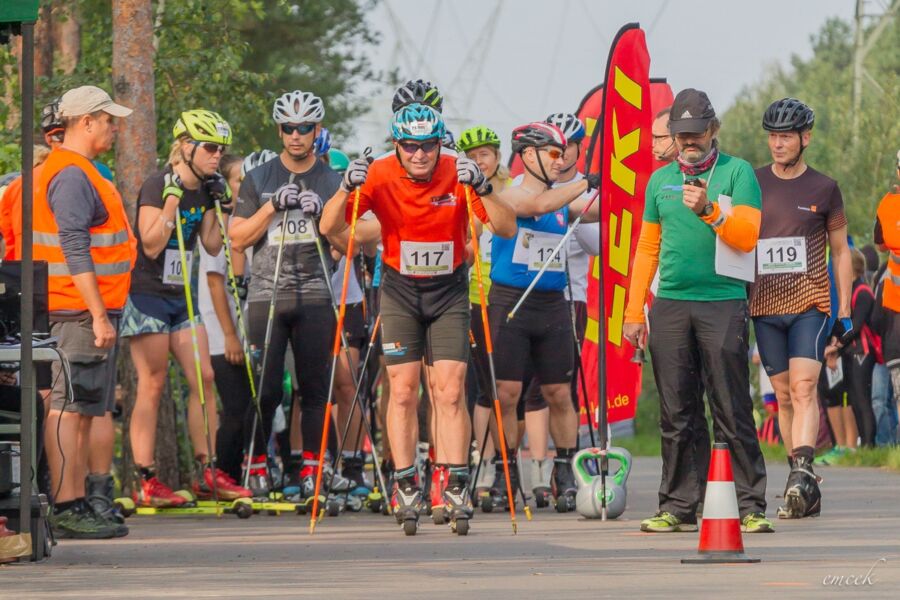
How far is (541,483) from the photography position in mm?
14117

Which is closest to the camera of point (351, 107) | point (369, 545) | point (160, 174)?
point (369, 545)

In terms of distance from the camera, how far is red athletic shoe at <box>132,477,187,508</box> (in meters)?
13.6

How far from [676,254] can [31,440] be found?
3617 mm

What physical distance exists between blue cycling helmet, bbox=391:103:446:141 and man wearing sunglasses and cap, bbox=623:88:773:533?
47.8 inches

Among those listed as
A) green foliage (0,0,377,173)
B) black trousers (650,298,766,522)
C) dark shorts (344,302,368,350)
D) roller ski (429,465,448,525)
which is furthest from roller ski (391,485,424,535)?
green foliage (0,0,377,173)

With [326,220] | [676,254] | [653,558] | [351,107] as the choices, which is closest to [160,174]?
[326,220]

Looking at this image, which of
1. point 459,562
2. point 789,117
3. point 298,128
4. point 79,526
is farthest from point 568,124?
point 459,562

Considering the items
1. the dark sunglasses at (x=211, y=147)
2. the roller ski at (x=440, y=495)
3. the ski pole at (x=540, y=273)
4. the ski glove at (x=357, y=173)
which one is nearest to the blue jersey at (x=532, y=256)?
the ski pole at (x=540, y=273)

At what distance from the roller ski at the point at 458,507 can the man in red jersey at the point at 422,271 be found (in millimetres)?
11

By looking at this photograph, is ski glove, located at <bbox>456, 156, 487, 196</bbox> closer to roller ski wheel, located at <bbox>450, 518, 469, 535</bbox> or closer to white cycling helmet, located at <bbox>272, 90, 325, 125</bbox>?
roller ski wheel, located at <bbox>450, 518, 469, 535</bbox>

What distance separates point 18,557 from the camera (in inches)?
380

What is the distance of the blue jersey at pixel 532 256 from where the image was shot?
13609 mm

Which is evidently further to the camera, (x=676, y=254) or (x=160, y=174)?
(x=160, y=174)

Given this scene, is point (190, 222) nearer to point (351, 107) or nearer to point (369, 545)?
point (369, 545)
